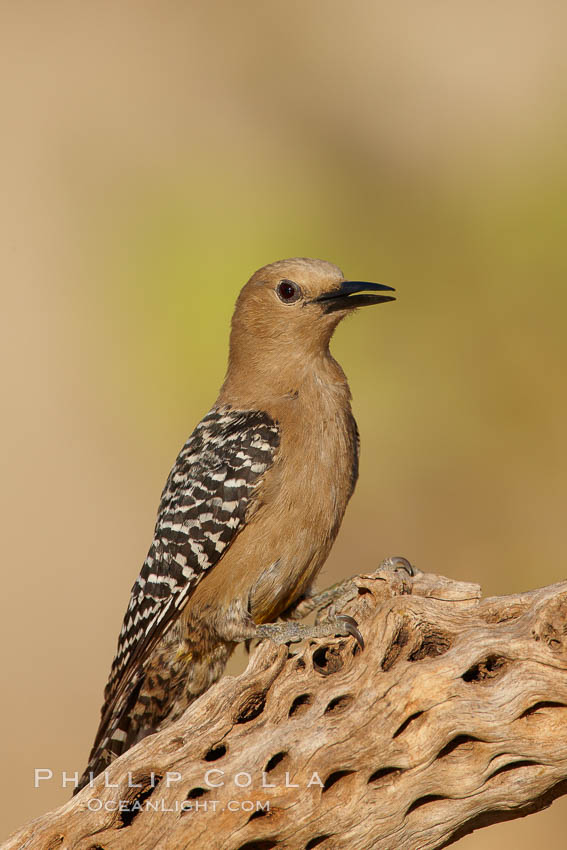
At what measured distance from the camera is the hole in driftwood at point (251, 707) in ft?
15.7

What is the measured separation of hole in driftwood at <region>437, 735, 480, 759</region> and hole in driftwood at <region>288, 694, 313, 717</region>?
70 cm

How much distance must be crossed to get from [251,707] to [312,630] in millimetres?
641

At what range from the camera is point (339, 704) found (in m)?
4.68

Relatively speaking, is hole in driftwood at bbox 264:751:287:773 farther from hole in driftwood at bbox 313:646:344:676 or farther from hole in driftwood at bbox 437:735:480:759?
hole in driftwood at bbox 437:735:480:759

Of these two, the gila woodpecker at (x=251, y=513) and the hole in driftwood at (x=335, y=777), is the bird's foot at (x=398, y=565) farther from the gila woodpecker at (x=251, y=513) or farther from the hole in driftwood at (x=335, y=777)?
the hole in driftwood at (x=335, y=777)

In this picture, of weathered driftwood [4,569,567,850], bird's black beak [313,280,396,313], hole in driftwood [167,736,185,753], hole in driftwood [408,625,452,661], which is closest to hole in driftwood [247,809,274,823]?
weathered driftwood [4,569,567,850]

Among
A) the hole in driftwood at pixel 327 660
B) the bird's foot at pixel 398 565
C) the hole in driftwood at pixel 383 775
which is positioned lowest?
the hole in driftwood at pixel 383 775

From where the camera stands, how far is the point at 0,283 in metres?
12.4

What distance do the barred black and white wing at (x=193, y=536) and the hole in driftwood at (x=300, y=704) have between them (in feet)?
4.10

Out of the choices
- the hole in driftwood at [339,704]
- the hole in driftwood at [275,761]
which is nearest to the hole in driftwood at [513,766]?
the hole in driftwood at [339,704]

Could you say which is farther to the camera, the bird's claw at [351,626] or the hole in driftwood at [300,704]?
the bird's claw at [351,626]

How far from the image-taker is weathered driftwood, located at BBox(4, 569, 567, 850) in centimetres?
439

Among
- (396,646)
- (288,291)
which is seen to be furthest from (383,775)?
(288,291)

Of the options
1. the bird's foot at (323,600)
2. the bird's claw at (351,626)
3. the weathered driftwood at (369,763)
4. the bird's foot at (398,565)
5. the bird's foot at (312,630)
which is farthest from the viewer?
the bird's foot at (323,600)
